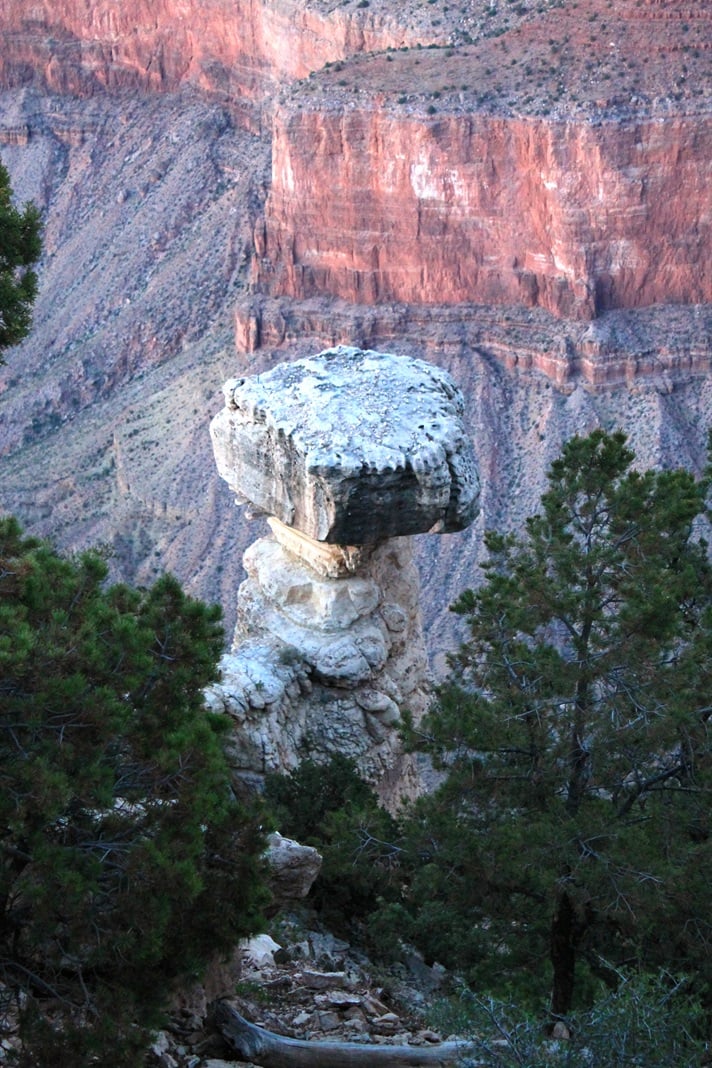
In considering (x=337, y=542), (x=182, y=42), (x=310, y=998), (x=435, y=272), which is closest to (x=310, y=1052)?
(x=310, y=998)

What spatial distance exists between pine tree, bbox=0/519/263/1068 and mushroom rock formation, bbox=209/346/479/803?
7.31m

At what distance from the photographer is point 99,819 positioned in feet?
47.2

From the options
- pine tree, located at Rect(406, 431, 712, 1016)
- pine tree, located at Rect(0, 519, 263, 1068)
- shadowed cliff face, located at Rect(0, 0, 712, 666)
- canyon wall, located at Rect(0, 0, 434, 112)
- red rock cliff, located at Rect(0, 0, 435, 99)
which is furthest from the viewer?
canyon wall, located at Rect(0, 0, 434, 112)

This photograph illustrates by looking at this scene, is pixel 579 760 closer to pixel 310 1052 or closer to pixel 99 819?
pixel 310 1052

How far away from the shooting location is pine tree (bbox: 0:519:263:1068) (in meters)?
13.5

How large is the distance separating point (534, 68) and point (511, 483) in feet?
42.6

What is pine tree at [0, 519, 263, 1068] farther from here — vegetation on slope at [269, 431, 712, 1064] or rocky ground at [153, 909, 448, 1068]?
vegetation on slope at [269, 431, 712, 1064]

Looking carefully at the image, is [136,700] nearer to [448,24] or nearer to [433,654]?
[433,654]

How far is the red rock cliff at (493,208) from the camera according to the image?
2172 inches

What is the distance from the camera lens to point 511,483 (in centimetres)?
5688

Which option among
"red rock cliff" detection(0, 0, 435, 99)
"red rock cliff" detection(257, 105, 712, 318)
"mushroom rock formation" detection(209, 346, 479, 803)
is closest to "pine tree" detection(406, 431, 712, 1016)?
"mushroom rock formation" detection(209, 346, 479, 803)

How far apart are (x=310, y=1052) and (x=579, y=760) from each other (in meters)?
4.22

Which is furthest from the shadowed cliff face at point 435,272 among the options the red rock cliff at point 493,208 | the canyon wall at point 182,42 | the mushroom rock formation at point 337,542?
the mushroom rock formation at point 337,542

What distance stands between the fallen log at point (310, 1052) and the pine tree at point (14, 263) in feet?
21.0
